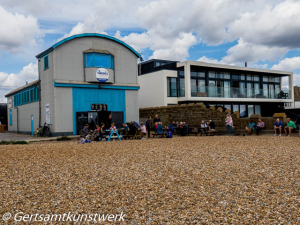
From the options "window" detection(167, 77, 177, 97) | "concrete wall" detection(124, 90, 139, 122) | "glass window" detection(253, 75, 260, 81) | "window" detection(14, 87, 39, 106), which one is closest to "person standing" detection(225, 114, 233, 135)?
"concrete wall" detection(124, 90, 139, 122)

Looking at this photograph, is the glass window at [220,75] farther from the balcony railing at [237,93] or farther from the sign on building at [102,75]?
the sign on building at [102,75]

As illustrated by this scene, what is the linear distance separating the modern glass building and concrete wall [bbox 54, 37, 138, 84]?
246 inches

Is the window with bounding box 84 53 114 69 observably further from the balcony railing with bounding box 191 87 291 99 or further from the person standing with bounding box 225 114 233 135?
the balcony railing with bounding box 191 87 291 99

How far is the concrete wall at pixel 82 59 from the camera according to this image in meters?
20.4

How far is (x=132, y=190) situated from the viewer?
19.9ft

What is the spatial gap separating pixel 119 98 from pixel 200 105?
6518mm

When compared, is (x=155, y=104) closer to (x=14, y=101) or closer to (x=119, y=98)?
(x=119, y=98)

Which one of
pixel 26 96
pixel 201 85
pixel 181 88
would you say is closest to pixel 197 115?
pixel 181 88

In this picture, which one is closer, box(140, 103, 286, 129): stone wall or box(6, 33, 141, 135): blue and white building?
box(6, 33, 141, 135): blue and white building

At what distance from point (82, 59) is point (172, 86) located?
35.1 ft

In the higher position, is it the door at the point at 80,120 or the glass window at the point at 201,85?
the glass window at the point at 201,85

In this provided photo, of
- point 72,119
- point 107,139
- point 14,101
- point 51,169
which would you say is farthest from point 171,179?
point 14,101

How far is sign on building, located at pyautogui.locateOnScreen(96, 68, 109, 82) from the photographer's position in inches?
832

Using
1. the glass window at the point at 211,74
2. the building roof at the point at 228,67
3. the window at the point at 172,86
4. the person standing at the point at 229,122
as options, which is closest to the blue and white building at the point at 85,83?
the window at the point at 172,86
